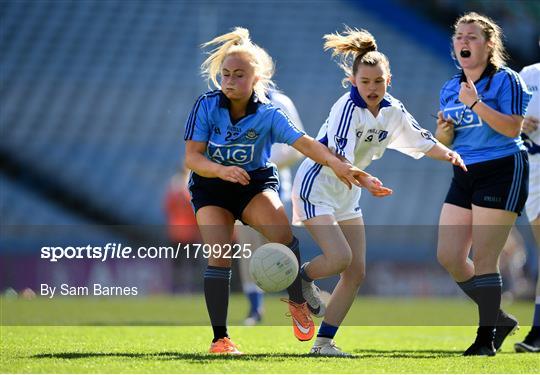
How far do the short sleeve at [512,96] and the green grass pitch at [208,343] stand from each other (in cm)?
159

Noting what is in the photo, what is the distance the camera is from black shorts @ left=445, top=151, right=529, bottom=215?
21.1 feet

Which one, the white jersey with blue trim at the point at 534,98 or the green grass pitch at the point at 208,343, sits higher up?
the white jersey with blue trim at the point at 534,98

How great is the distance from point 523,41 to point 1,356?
20.6m

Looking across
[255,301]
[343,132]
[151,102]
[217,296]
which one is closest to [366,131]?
[343,132]

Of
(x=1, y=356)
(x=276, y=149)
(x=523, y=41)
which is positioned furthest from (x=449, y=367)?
(x=523, y=41)

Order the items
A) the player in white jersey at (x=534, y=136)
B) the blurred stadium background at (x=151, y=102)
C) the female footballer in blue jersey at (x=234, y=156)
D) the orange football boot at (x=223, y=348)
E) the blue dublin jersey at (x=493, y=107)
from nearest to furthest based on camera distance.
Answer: the orange football boot at (x=223, y=348) → the female footballer in blue jersey at (x=234, y=156) → the blue dublin jersey at (x=493, y=107) → the player in white jersey at (x=534, y=136) → the blurred stadium background at (x=151, y=102)

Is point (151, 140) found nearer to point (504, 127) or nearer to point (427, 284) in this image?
point (427, 284)

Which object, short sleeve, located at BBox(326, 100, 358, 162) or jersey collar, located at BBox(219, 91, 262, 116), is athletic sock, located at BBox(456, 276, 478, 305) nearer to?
short sleeve, located at BBox(326, 100, 358, 162)

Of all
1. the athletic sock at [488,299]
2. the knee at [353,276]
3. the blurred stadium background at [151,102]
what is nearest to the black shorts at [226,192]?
the knee at [353,276]

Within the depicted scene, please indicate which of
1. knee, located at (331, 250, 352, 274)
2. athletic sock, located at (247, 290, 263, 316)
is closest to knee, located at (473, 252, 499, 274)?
knee, located at (331, 250, 352, 274)

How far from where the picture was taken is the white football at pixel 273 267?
629 cm

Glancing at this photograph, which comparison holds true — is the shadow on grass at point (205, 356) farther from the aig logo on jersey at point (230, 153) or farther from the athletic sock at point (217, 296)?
the aig logo on jersey at point (230, 153)

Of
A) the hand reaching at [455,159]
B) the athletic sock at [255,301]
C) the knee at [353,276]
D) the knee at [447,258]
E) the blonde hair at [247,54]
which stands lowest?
the athletic sock at [255,301]

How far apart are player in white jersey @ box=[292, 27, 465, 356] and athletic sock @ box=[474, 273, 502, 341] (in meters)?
0.75
